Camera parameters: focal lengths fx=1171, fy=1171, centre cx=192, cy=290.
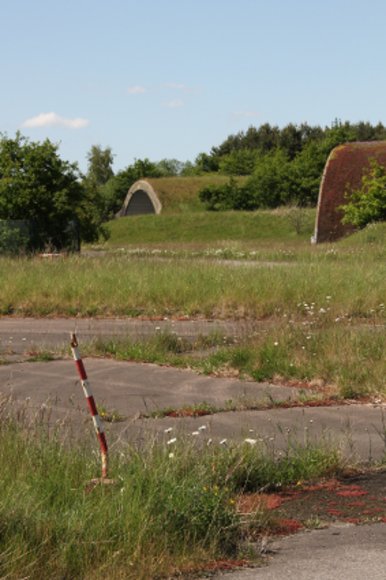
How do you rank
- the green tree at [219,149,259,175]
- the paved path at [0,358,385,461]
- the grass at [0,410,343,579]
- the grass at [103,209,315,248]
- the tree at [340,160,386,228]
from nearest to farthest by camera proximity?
the grass at [0,410,343,579] → the paved path at [0,358,385,461] → the tree at [340,160,386,228] → the grass at [103,209,315,248] → the green tree at [219,149,259,175]

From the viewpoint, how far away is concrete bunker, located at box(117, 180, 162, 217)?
296 ft

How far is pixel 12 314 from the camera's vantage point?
75.8 feet

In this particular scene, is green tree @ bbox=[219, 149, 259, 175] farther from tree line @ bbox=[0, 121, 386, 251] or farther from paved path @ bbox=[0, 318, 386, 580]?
paved path @ bbox=[0, 318, 386, 580]

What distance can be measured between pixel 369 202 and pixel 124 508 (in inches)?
1845

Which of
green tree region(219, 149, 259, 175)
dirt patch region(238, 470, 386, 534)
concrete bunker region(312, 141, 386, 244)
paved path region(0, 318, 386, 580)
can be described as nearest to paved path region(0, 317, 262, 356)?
paved path region(0, 318, 386, 580)

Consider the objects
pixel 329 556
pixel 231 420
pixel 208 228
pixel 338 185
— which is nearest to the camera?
pixel 329 556

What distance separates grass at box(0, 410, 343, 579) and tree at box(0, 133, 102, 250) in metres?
31.9

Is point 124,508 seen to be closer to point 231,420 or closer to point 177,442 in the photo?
point 177,442

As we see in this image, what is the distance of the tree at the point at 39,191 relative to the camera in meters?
40.0

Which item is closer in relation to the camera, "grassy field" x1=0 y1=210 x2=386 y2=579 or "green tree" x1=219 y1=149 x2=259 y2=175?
"grassy field" x1=0 y1=210 x2=386 y2=579

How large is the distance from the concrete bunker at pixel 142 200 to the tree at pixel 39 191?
47.3 meters

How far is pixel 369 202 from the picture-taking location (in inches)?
2067

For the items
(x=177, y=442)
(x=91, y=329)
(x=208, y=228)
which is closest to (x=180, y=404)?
(x=177, y=442)

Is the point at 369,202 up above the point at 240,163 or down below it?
below
